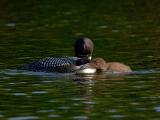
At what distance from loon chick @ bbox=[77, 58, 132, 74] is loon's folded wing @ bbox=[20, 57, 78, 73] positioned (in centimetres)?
26

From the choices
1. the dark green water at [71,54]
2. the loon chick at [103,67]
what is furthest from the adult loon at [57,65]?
the dark green water at [71,54]

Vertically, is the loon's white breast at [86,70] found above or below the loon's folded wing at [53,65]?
below

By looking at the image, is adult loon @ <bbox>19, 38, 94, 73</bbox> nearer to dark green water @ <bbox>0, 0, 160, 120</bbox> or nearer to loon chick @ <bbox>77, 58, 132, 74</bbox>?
loon chick @ <bbox>77, 58, 132, 74</bbox>

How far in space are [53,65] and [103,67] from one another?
3.42ft

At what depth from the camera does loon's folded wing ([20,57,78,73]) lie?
783 inches

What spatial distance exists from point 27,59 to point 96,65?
2204 millimetres

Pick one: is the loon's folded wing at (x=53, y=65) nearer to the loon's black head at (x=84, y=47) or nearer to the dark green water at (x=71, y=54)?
the dark green water at (x=71, y=54)

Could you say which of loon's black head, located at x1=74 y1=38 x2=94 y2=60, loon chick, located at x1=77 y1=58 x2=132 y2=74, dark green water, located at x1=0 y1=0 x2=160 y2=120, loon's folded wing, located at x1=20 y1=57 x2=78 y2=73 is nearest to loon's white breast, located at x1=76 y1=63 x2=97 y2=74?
loon chick, located at x1=77 y1=58 x2=132 y2=74

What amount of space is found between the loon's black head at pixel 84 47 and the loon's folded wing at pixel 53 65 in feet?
1.91

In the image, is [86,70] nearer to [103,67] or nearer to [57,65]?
[103,67]

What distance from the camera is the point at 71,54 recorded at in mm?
22578

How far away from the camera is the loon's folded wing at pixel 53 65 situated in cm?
1989

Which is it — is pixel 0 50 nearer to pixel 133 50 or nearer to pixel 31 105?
pixel 133 50

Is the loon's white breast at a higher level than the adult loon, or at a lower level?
lower
